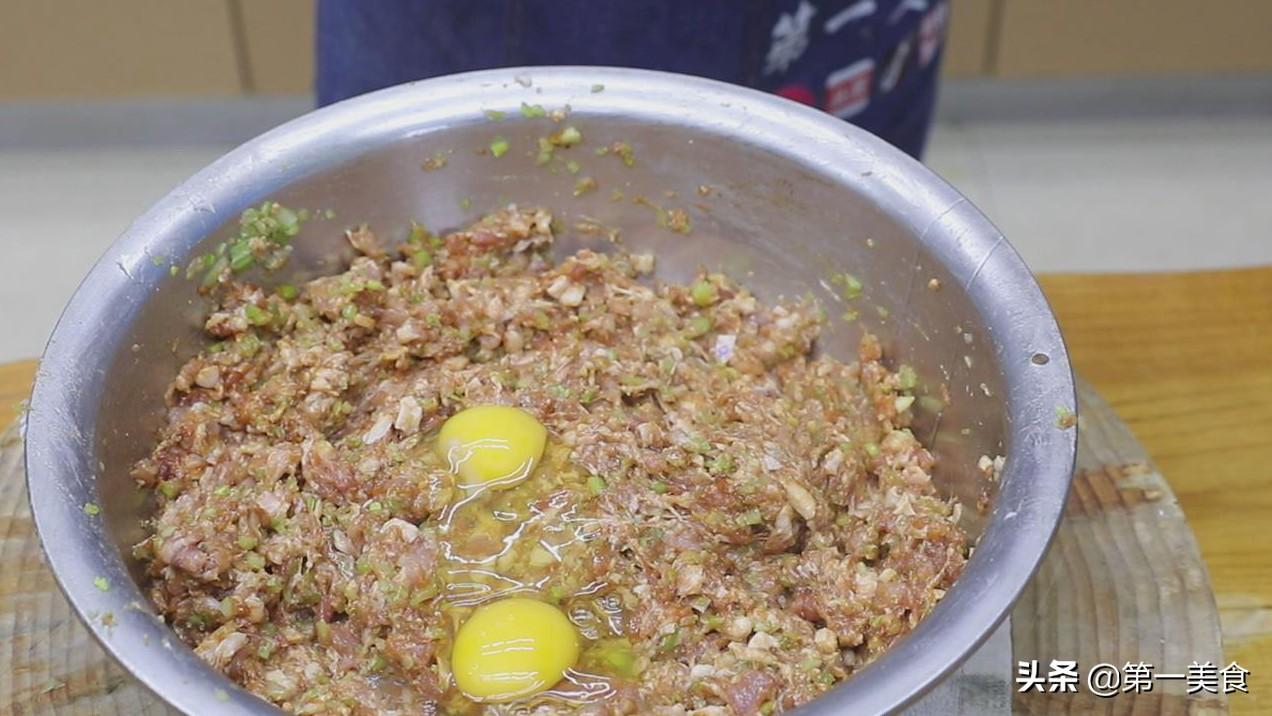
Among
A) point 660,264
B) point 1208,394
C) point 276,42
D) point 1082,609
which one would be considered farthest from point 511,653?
point 276,42

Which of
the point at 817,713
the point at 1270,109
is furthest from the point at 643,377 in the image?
the point at 1270,109

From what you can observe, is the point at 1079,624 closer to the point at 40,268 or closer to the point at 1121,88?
the point at 1121,88

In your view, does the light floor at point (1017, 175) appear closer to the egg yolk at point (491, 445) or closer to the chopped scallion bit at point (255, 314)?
the chopped scallion bit at point (255, 314)

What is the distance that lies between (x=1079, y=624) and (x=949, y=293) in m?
0.62

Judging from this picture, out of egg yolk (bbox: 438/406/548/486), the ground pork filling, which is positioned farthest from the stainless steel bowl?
egg yolk (bbox: 438/406/548/486)

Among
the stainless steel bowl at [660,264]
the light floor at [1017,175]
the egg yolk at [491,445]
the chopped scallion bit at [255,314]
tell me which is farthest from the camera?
the light floor at [1017,175]

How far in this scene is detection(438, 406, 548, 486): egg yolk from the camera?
1895 millimetres

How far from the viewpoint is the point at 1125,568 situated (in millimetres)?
2119

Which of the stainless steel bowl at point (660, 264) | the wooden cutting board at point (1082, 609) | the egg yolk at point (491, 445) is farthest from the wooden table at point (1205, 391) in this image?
the egg yolk at point (491, 445)

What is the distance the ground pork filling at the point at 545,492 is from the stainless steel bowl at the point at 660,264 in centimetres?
6

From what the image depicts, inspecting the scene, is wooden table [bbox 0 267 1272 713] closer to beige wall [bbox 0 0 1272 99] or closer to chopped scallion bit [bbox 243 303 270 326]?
chopped scallion bit [bbox 243 303 270 326]

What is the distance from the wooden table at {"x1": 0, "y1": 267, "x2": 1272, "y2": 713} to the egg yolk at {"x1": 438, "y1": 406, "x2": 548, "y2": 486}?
3.52ft

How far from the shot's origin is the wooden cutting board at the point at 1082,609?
1.93 metres

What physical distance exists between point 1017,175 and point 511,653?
3986 mm
